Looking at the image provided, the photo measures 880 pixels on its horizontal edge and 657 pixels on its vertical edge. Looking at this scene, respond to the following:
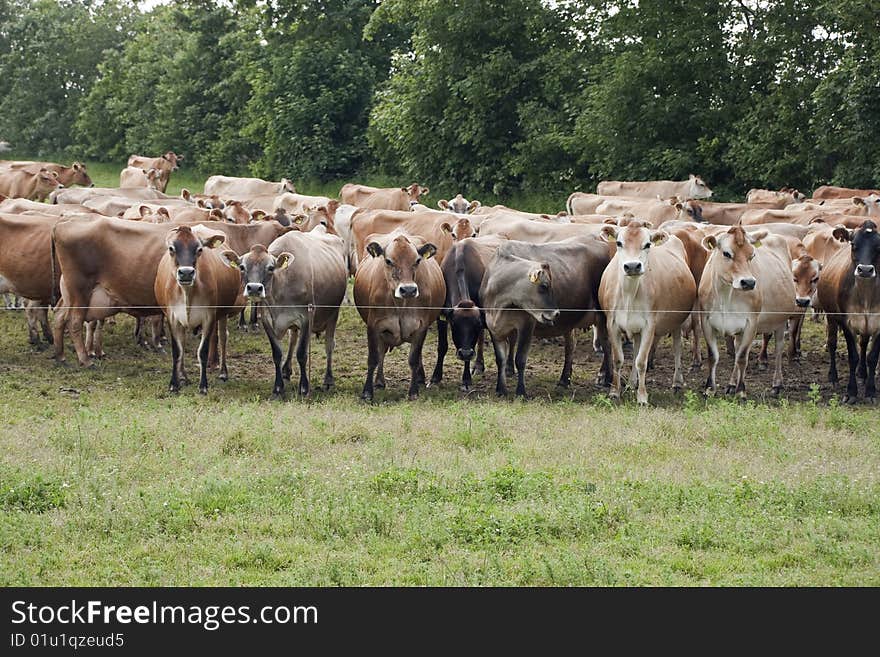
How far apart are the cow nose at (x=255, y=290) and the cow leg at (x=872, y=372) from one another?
6839 mm

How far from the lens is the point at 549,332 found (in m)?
14.4

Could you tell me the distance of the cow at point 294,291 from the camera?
13492mm

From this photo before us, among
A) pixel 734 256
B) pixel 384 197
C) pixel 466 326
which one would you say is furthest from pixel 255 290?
pixel 384 197

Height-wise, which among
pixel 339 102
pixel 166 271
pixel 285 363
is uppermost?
pixel 339 102

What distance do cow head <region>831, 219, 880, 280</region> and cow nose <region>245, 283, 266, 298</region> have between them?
257 inches

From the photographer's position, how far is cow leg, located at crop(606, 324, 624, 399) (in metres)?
13.4

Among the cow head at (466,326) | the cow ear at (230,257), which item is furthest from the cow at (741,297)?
the cow ear at (230,257)

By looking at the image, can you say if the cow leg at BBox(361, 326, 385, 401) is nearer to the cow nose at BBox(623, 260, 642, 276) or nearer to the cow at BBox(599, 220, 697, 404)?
the cow at BBox(599, 220, 697, 404)

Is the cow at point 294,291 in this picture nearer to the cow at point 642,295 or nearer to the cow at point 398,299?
the cow at point 398,299

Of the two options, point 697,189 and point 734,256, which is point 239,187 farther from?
point 734,256

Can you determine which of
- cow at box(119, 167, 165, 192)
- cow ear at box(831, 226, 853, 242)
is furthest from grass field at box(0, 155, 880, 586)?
cow at box(119, 167, 165, 192)

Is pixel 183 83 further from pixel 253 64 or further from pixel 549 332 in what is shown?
pixel 549 332
